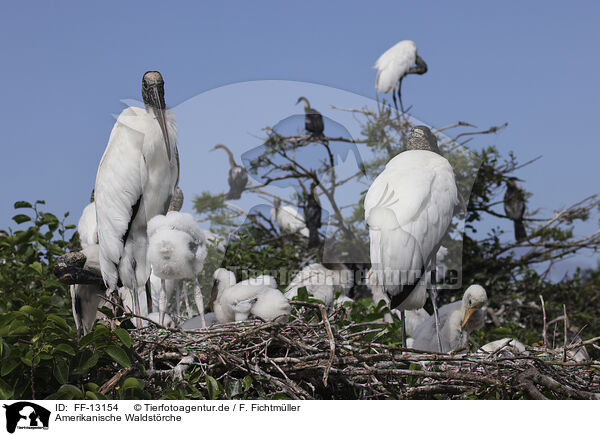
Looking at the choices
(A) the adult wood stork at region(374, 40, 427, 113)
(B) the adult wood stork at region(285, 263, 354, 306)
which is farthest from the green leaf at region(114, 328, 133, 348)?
(A) the adult wood stork at region(374, 40, 427, 113)

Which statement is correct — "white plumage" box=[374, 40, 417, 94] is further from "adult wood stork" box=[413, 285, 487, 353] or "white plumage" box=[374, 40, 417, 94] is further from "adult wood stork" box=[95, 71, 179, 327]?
"adult wood stork" box=[95, 71, 179, 327]

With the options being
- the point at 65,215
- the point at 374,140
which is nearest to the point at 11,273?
the point at 65,215

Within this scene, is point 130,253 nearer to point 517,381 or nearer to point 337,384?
point 337,384

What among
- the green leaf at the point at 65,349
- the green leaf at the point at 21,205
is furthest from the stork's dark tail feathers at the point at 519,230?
the green leaf at the point at 65,349

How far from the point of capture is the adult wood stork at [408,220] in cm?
241

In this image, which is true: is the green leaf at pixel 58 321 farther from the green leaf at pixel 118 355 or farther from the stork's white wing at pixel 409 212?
the stork's white wing at pixel 409 212

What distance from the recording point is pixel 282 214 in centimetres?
363

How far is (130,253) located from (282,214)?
1.28 m

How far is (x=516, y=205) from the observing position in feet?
16.6

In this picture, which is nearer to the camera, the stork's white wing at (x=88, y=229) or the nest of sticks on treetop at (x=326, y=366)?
the nest of sticks on treetop at (x=326, y=366)

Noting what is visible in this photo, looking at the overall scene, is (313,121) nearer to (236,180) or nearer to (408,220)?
(236,180)
